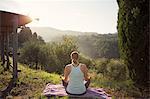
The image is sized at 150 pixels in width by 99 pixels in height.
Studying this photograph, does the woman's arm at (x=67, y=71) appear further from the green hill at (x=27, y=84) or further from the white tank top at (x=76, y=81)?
the green hill at (x=27, y=84)

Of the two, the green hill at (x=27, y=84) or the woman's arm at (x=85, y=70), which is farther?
the green hill at (x=27, y=84)

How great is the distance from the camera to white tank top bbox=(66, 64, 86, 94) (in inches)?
241

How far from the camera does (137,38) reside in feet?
29.0

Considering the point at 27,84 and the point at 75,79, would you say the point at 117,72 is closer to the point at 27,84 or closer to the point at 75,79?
the point at 27,84

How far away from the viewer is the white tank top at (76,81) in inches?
241

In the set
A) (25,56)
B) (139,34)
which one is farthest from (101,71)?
(25,56)

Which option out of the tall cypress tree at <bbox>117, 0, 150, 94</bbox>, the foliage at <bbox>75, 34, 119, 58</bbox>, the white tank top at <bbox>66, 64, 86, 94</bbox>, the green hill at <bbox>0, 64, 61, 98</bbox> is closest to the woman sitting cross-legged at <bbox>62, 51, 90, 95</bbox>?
the white tank top at <bbox>66, 64, 86, 94</bbox>

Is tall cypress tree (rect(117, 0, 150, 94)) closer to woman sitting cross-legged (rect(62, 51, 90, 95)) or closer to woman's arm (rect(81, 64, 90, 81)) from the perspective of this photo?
woman's arm (rect(81, 64, 90, 81))

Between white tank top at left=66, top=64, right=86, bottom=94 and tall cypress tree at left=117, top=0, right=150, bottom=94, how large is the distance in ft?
10.4

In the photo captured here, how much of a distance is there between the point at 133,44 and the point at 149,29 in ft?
2.20

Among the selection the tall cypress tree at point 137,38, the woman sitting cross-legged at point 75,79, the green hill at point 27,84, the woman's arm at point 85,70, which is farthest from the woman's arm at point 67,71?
the tall cypress tree at point 137,38

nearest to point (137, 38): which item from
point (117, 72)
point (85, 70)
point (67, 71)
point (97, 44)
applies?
point (117, 72)

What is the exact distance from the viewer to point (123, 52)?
9508 mm

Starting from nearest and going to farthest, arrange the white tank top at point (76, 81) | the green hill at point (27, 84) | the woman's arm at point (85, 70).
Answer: the white tank top at point (76, 81) → the woman's arm at point (85, 70) → the green hill at point (27, 84)
